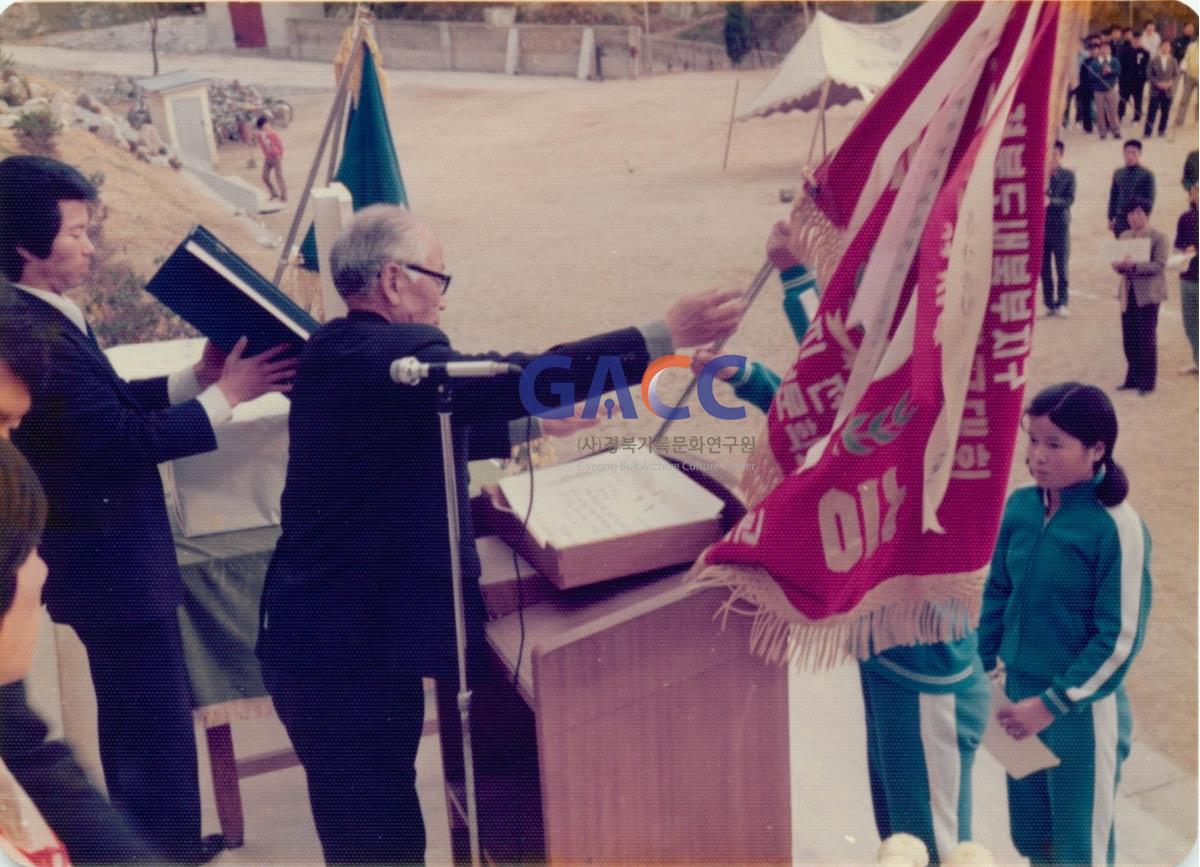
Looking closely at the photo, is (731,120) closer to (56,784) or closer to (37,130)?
(37,130)

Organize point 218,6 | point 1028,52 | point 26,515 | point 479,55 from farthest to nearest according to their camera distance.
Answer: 1. point 479,55
2. point 218,6
3. point 1028,52
4. point 26,515

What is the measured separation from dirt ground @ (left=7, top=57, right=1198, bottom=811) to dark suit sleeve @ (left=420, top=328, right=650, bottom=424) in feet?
2.93

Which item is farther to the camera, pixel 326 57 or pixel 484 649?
pixel 326 57

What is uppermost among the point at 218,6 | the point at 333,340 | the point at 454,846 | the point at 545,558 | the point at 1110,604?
the point at 218,6

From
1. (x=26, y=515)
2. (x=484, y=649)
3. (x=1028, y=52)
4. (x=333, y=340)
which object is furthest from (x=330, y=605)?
(x=1028, y=52)

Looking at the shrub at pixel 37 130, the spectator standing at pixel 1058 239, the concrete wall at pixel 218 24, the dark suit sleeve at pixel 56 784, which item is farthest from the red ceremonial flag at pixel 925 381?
the shrub at pixel 37 130

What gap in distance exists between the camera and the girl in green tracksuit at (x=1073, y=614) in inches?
71.4

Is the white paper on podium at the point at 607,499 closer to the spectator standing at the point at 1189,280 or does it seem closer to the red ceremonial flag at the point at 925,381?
the red ceremonial flag at the point at 925,381

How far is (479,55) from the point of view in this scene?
262cm

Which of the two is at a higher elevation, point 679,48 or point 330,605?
point 679,48

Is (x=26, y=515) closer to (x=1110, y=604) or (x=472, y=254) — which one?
(x=1110, y=604)

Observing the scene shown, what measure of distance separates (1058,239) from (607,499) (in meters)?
1.47

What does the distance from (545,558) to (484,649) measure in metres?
0.19

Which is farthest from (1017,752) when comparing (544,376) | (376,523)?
(376,523)
